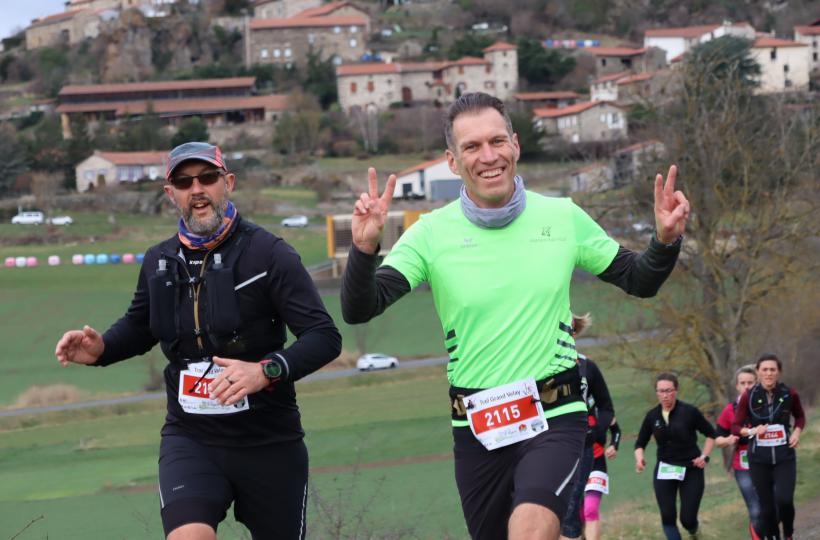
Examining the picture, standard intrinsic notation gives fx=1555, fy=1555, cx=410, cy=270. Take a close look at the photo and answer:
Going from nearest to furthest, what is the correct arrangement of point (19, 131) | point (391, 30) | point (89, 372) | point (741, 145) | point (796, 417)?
point (796, 417) < point (741, 145) < point (89, 372) < point (19, 131) < point (391, 30)

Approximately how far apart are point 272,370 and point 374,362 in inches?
1886

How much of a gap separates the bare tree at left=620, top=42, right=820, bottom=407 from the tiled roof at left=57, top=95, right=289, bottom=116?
416 feet

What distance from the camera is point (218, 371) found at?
6.32m

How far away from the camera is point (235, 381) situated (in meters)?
5.99

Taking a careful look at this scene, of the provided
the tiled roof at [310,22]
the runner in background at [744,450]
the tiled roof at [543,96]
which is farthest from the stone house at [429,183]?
the runner in background at [744,450]

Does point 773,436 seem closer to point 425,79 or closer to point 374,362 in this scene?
point 374,362

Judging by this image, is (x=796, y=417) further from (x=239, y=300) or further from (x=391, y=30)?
(x=391, y=30)

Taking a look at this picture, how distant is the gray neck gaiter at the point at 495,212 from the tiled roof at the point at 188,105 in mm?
148787

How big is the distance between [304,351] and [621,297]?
23.8 metres

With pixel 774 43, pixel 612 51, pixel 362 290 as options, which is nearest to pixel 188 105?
pixel 612 51

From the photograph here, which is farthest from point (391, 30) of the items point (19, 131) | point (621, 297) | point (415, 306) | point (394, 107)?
point (621, 297)

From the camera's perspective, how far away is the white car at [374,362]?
5344 centimetres

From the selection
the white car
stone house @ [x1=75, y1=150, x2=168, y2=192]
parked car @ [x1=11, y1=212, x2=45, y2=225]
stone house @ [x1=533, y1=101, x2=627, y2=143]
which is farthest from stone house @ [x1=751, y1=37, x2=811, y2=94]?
the white car

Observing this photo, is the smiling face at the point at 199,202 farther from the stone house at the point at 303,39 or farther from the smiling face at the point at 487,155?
the stone house at the point at 303,39
